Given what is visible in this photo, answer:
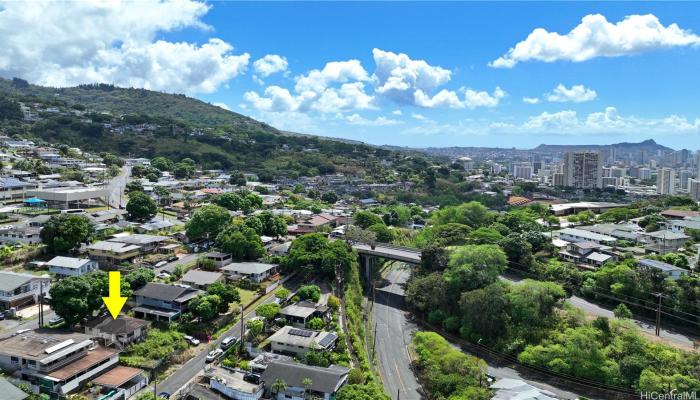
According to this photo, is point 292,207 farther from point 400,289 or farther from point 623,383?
point 623,383

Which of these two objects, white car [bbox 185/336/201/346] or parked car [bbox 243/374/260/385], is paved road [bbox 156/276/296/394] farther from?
parked car [bbox 243/374/260/385]

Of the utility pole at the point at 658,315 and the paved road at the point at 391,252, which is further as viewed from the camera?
the paved road at the point at 391,252

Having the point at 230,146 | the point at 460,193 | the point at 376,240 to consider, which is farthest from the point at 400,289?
the point at 230,146

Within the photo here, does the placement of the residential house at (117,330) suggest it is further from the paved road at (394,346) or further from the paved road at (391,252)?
the paved road at (391,252)

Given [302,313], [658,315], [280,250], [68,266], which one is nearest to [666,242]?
[658,315]

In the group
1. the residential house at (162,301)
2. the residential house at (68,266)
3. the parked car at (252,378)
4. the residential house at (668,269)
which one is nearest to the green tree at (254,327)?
the parked car at (252,378)

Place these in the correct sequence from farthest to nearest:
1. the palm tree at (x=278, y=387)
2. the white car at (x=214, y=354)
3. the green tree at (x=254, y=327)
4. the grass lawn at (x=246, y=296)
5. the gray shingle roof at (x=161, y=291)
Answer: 1. the grass lawn at (x=246, y=296)
2. the gray shingle roof at (x=161, y=291)
3. the green tree at (x=254, y=327)
4. the white car at (x=214, y=354)
5. the palm tree at (x=278, y=387)
